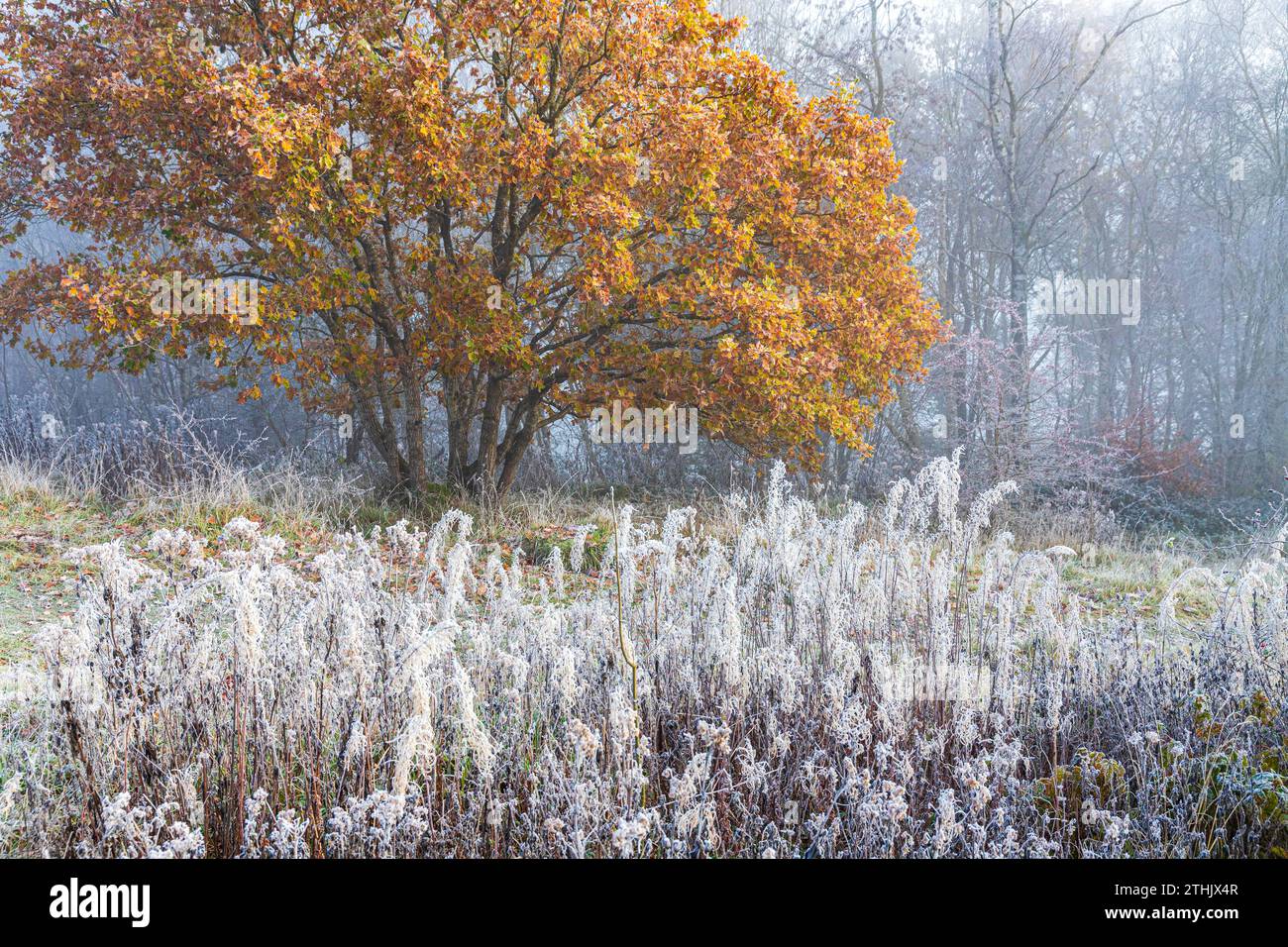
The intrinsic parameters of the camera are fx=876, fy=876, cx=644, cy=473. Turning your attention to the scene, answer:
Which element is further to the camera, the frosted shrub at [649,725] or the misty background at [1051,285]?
the misty background at [1051,285]

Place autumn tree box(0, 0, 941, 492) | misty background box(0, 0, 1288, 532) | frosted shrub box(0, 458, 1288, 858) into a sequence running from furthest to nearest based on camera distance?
misty background box(0, 0, 1288, 532) → autumn tree box(0, 0, 941, 492) → frosted shrub box(0, 458, 1288, 858)

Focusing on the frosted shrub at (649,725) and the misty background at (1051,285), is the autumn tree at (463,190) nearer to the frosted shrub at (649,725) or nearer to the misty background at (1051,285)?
the misty background at (1051,285)

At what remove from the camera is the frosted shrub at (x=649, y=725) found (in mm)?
2305

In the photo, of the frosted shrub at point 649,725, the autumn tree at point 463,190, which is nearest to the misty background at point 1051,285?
the autumn tree at point 463,190

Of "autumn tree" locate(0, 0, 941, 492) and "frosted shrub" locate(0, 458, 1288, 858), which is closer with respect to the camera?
"frosted shrub" locate(0, 458, 1288, 858)

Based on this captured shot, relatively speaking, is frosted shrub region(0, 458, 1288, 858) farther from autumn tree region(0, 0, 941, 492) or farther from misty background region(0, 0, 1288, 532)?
misty background region(0, 0, 1288, 532)

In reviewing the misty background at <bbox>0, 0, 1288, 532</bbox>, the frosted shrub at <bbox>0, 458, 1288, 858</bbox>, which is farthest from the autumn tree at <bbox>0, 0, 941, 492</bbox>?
the frosted shrub at <bbox>0, 458, 1288, 858</bbox>

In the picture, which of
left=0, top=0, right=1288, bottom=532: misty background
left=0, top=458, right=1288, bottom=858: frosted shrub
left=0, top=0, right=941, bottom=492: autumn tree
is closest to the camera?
left=0, top=458, right=1288, bottom=858: frosted shrub

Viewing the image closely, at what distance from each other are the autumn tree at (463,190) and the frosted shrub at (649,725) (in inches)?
189

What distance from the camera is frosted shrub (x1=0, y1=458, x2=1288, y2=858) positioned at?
2.30m

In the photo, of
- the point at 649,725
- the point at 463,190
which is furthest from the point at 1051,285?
the point at 649,725

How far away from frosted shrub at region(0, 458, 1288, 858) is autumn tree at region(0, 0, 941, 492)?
15.7 ft

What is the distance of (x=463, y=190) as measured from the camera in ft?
26.0

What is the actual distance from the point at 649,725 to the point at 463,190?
6.11m
